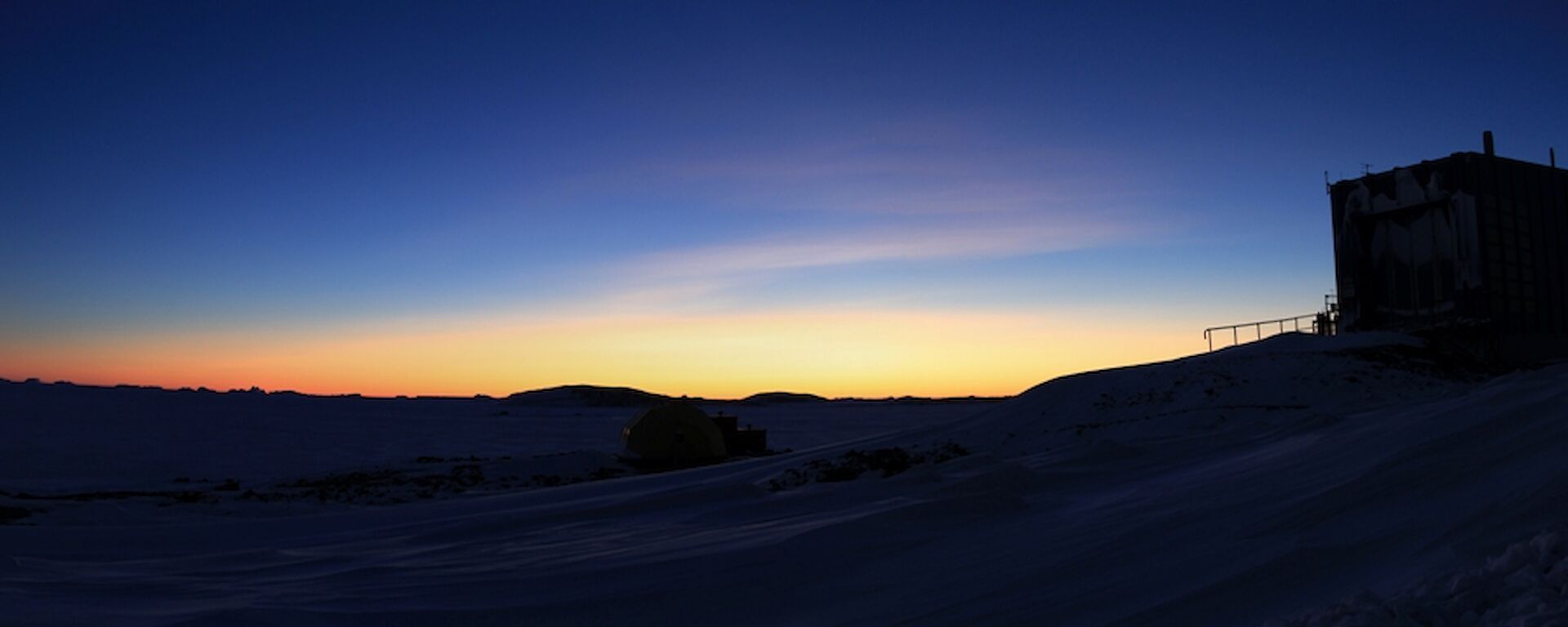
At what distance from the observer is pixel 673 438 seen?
22078 mm

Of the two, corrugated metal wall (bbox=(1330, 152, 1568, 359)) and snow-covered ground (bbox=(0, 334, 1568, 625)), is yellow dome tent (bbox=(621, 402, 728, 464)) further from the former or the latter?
corrugated metal wall (bbox=(1330, 152, 1568, 359))

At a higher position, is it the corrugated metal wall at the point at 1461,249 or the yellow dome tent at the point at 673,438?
the corrugated metal wall at the point at 1461,249

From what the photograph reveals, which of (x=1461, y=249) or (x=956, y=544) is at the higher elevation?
(x=1461, y=249)

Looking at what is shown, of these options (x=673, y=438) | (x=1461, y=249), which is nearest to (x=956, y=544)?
(x=673, y=438)

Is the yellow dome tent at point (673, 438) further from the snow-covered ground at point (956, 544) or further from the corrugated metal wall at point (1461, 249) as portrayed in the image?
the corrugated metal wall at point (1461, 249)

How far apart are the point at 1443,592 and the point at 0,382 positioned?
5101cm

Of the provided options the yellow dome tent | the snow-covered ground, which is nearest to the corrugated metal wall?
the snow-covered ground

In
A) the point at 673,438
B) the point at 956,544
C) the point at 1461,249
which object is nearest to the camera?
the point at 956,544

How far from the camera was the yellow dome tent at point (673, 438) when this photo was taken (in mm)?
21938

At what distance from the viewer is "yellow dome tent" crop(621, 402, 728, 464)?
21938 millimetres

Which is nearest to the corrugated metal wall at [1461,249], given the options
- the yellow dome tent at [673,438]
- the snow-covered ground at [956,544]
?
the snow-covered ground at [956,544]

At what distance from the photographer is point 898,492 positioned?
8680 mm

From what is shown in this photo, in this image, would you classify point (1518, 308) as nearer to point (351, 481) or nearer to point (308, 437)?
point (351, 481)

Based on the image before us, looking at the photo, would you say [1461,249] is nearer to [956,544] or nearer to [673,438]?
[673,438]
